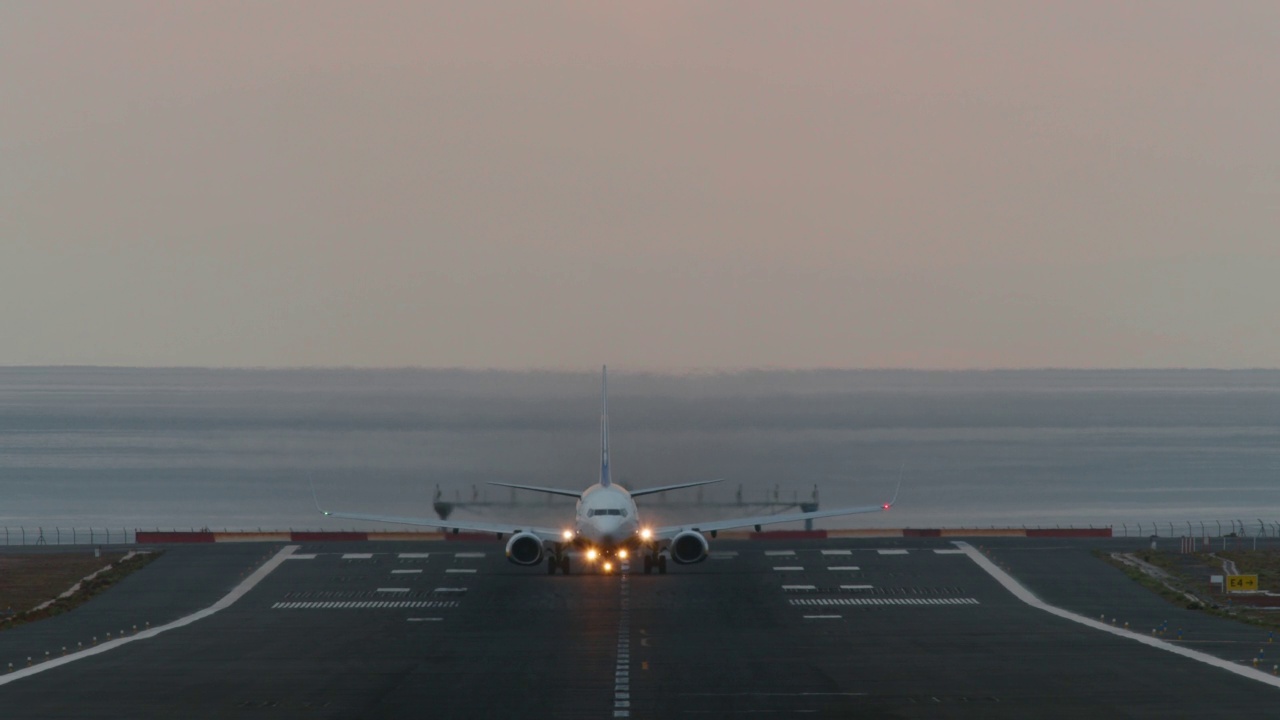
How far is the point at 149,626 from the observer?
65188 mm

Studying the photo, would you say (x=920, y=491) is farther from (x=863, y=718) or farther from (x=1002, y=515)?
(x=863, y=718)

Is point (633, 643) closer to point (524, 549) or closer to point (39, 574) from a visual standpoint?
point (524, 549)

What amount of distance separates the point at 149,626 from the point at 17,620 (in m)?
6.35

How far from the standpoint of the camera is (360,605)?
71.1 meters

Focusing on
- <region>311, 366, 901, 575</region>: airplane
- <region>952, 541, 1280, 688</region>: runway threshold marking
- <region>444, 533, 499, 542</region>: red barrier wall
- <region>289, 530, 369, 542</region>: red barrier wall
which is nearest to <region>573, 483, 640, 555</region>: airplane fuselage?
<region>311, 366, 901, 575</region>: airplane

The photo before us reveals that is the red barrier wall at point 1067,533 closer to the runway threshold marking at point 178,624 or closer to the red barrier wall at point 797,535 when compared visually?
the red barrier wall at point 797,535

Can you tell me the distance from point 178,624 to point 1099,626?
37774 mm

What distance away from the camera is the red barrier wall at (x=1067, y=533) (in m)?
100

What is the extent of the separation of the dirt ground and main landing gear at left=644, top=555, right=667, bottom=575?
2863 cm

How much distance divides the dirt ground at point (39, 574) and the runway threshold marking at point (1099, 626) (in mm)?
45460

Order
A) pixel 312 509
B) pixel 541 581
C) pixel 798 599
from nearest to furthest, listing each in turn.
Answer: pixel 798 599 < pixel 541 581 < pixel 312 509

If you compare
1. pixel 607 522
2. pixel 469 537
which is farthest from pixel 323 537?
pixel 607 522

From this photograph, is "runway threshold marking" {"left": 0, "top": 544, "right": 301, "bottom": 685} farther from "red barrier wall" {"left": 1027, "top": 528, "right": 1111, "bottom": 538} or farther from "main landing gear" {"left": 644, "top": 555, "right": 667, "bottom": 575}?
"red barrier wall" {"left": 1027, "top": 528, "right": 1111, "bottom": 538}

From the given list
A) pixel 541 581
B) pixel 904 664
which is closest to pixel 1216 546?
pixel 541 581
